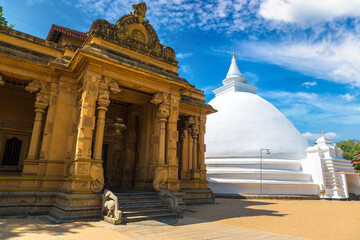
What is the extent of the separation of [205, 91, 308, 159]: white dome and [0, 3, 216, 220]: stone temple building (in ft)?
33.7

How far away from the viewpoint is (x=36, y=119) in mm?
10953

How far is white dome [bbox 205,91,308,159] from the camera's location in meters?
24.0

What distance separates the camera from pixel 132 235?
22.0 feet

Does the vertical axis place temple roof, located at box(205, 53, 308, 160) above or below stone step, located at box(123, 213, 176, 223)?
above

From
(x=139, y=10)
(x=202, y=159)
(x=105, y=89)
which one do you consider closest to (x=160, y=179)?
(x=105, y=89)

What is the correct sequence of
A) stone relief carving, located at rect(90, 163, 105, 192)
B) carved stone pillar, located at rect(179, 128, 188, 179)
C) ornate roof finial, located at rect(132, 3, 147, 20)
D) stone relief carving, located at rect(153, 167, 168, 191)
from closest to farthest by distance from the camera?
stone relief carving, located at rect(90, 163, 105, 192)
stone relief carving, located at rect(153, 167, 168, 191)
ornate roof finial, located at rect(132, 3, 147, 20)
carved stone pillar, located at rect(179, 128, 188, 179)

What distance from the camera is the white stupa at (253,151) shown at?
2158 cm

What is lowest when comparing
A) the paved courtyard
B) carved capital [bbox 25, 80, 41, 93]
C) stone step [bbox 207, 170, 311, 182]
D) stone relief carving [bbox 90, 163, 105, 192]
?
A: the paved courtyard

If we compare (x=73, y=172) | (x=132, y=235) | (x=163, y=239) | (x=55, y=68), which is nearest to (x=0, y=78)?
(x=55, y=68)

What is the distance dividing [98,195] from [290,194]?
59.7 ft

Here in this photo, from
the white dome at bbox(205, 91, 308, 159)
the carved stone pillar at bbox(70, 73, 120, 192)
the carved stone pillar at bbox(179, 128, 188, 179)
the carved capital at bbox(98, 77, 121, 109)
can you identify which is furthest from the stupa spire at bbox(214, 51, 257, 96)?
the carved stone pillar at bbox(70, 73, 120, 192)

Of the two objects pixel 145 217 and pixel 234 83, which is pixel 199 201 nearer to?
pixel 145 217

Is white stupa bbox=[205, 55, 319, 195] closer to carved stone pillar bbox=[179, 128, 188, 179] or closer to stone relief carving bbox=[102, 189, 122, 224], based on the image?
carved stone pillar bbox=[179, 128, 188, 179]

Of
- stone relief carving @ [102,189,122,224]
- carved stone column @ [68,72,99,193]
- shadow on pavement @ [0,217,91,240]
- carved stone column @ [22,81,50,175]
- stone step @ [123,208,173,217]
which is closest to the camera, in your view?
shadow on pavement @ [0,217,91,240]
